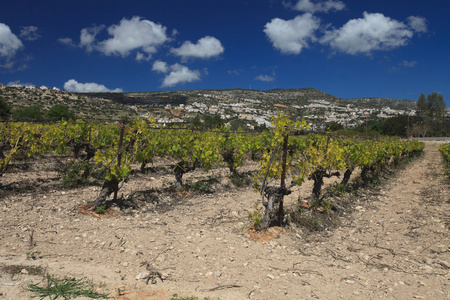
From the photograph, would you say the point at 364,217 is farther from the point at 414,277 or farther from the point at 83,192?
the point at 83,192

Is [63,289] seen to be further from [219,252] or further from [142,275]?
[219,252]

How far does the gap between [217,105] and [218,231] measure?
67687 millimetres

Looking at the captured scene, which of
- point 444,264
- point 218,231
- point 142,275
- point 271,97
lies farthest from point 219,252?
point 271,97

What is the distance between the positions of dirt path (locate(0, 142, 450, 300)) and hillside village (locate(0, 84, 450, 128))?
1109 inches

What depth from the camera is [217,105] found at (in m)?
71.0

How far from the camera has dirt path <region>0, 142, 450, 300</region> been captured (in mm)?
3029

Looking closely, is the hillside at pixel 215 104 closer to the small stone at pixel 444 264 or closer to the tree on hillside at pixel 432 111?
the tree on hillside at pixel 432 111

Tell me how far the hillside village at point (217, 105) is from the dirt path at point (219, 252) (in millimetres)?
28168

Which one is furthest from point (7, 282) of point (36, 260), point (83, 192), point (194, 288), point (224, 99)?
point (224, 99)

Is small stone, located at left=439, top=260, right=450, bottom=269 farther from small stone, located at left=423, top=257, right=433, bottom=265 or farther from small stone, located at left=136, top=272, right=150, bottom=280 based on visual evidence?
small stone, located at left=136, top=272, right=150, bottom=280

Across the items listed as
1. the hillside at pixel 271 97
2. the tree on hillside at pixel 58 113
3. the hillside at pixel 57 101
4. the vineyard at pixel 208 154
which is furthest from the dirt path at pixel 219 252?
the hillside at pixel 271 97

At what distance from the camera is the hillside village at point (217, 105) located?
145 ft

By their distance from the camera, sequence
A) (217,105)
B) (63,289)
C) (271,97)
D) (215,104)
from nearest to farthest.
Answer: (63,289) < (217,105) < (215,104) < (271,97)

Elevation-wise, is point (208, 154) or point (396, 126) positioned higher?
point (396, 126)
